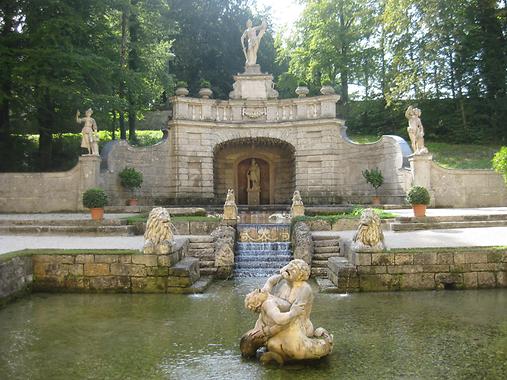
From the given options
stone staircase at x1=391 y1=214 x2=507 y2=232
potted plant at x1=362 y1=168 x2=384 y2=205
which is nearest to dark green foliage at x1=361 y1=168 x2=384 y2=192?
potted plant at x1=362 y1=168 x2=384 y2=205

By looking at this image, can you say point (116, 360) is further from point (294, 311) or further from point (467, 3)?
point (467, 3)

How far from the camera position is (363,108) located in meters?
30.5

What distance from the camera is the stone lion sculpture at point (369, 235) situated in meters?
8.55

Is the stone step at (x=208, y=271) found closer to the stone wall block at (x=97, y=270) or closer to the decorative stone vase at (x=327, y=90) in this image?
the stone wall block at (x=97, y=270)

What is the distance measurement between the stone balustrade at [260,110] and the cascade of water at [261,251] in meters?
10.4

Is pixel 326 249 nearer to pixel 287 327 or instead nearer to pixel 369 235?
pixel 369 235

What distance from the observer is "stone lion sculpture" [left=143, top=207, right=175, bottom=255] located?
861 cm

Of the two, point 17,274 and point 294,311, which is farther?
point 17,274

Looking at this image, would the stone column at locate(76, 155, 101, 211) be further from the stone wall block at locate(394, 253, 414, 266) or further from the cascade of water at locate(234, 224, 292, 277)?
the stone wall block at locate(394, 253, 414, 266)

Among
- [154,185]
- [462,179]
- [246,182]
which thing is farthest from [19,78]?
[462,179]

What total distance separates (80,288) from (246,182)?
633 inches

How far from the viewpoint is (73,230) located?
42.8 feet

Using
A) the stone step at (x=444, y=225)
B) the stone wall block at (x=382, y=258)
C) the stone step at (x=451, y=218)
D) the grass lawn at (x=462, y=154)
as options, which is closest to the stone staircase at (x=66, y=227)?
the stone wall block at (x=382, y=258)

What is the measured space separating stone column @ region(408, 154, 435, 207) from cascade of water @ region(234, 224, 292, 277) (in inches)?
315
